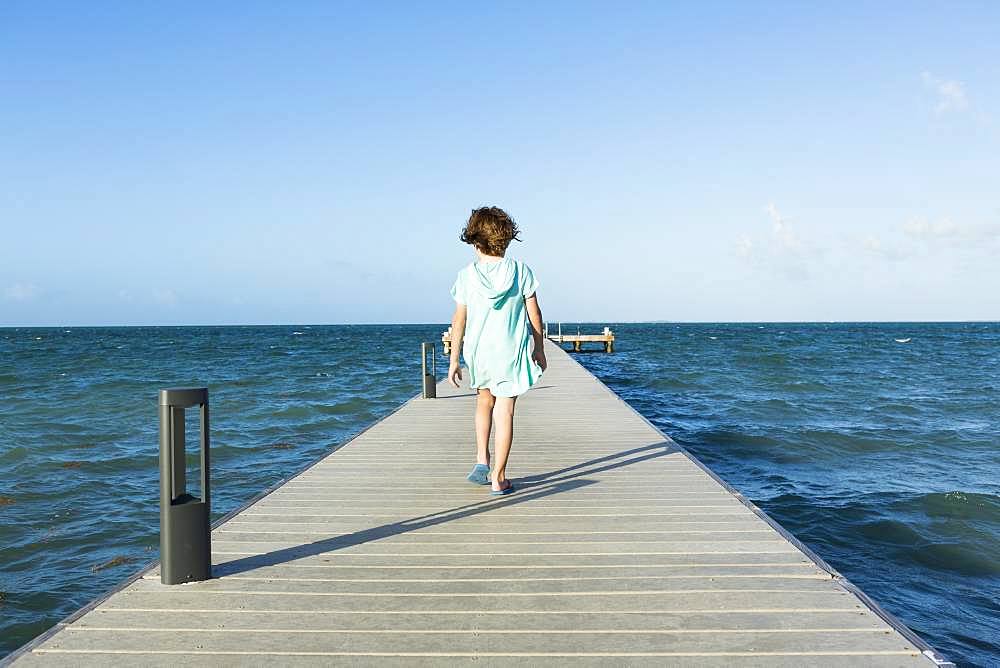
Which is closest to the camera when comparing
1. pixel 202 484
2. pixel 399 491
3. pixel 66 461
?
pixel 202 484

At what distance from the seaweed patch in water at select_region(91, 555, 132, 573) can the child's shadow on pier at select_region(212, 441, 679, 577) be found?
2.82 m

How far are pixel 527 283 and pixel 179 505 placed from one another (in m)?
2.34

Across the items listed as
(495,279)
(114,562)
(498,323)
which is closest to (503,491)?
(498,323)

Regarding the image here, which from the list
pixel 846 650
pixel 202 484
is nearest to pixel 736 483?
pixel 846 650

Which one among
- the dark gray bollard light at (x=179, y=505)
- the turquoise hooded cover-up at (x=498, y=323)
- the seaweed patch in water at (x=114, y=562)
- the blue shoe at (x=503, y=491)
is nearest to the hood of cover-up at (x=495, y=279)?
the turquoise hooded cover-up at (x=498, y=323)

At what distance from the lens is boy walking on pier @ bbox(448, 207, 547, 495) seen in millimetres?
4398

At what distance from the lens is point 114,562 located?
561 centimetres

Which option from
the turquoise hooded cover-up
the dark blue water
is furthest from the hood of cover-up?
the dark blue water

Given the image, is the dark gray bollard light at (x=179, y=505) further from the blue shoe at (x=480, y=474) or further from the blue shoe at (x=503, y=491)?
the blue shoe at (x=480, y=474)

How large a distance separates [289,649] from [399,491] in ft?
8.28

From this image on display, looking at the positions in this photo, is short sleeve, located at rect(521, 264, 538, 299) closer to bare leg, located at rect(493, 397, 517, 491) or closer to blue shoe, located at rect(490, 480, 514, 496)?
bare leg, located at rect(493, 397, 517, 491)

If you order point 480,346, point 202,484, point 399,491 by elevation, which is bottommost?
point 399,491

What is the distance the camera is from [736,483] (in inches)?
321

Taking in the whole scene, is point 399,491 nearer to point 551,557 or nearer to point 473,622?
point 551,557
